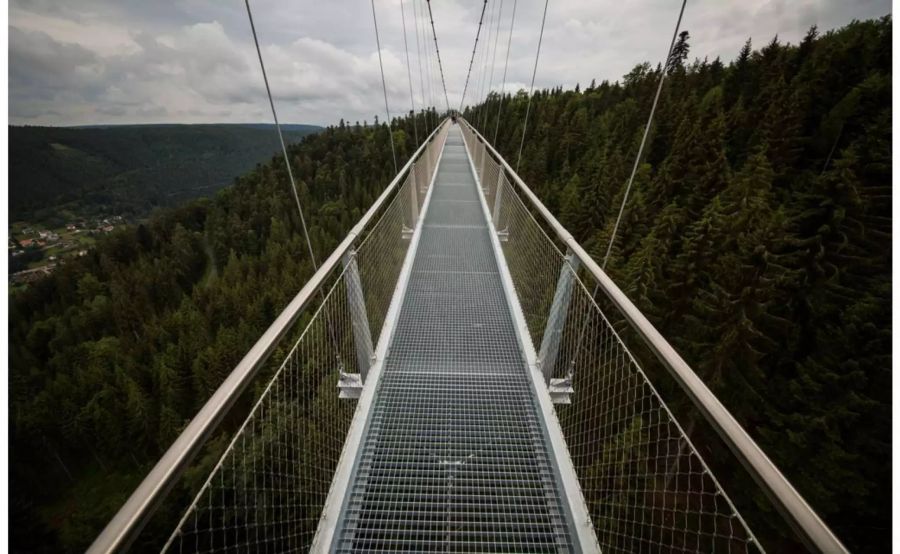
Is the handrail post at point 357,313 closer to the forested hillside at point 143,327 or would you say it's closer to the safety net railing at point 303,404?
the safety net railing at point 303,404

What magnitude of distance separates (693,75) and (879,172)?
2910 cm

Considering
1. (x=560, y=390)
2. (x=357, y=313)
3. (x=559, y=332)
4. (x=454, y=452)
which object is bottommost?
(x=454, y=452)

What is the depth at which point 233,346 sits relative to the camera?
28281mm

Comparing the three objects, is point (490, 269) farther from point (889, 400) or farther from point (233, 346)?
point (233, 346)

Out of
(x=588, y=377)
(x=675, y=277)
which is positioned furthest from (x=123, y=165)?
(x=588, y=377)

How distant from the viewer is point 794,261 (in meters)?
14.3

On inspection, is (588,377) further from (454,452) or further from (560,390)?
(454,452)

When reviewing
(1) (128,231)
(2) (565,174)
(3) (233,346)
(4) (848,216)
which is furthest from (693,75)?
(1) (128,231)

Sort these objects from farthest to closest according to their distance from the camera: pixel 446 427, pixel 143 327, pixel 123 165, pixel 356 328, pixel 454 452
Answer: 1. pixel 123 165
2. pixel 143 327
3. pixel 356 328
4. pixel 446 427
5. pixel 454 452

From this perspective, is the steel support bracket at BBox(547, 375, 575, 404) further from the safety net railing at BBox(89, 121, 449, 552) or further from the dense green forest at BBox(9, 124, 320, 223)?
the dense green forest at BBox(9, 124, 320, 223)

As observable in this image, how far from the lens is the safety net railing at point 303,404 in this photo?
71 cm

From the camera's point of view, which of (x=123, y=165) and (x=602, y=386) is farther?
(x=123, y=165)

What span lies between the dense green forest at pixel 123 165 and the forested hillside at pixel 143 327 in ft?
20.7

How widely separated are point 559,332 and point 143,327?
152 feet
